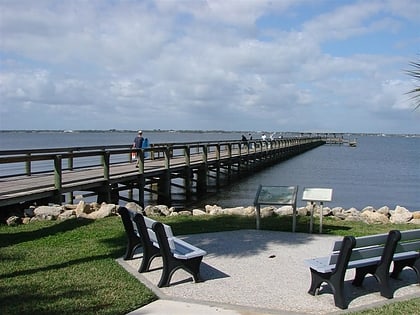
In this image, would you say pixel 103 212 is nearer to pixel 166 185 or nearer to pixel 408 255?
pixel 408 255

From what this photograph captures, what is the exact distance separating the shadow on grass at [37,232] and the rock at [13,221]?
0.38 metres

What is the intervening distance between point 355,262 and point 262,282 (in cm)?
124

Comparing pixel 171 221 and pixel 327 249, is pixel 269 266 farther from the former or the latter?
pixel 171 221

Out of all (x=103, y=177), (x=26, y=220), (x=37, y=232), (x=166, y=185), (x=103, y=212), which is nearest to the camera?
(x=37, y=232)

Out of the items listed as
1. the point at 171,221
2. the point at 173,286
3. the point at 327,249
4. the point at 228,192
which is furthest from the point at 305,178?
the point at 173,286

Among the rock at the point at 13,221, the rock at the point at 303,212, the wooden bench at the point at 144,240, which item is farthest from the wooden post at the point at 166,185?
the wooden bench at the point at 144,240

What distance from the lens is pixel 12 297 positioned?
5391mm

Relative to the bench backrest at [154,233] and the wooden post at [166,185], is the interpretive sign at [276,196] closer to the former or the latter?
the bench backrest at [154,233]

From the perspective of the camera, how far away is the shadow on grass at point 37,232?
8.62m

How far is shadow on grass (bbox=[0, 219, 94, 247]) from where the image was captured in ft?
28.3

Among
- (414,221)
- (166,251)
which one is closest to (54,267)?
(166,251)

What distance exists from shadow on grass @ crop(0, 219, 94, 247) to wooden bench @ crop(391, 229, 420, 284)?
20.6ft

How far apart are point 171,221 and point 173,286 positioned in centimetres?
527

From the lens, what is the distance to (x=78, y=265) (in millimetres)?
6801
